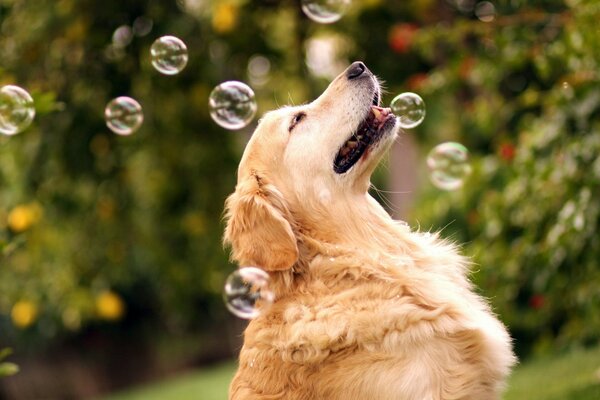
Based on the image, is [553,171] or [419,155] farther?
[419,155]

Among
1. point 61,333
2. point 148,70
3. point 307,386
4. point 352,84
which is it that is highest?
point 148,70

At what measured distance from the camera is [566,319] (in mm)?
5809

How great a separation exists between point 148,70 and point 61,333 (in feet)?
32.5

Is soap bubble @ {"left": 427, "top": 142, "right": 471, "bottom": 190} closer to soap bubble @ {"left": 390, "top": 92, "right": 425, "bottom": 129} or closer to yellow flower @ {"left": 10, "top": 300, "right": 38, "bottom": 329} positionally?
soap bubble @ {"left": 390, "top": 92, "right": 425, "bottom": 129}

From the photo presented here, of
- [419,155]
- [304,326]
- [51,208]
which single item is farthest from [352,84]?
[419,155]

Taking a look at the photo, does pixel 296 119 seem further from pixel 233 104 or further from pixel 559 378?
pixel 559 378

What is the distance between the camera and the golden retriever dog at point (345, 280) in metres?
3.41

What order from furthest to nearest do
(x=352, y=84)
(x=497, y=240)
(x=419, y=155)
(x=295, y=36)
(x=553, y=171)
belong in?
(x=419, y=155) < (x=295, y=36) < (x=497, y=240) < (x=553, y=171) < (x=352, y=84)

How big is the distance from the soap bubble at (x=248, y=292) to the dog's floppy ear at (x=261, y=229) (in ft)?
0.17

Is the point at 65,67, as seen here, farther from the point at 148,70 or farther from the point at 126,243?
the point at 126,243

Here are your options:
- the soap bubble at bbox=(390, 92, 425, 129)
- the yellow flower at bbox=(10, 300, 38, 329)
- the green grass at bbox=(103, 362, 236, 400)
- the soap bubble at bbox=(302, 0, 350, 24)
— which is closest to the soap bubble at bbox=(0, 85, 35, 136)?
the soap bubble at bbox=(390, 92, 425, 129)

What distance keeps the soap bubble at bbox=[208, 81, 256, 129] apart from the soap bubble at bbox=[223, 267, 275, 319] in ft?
3.59

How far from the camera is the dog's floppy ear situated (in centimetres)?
366

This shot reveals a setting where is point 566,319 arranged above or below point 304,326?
below
